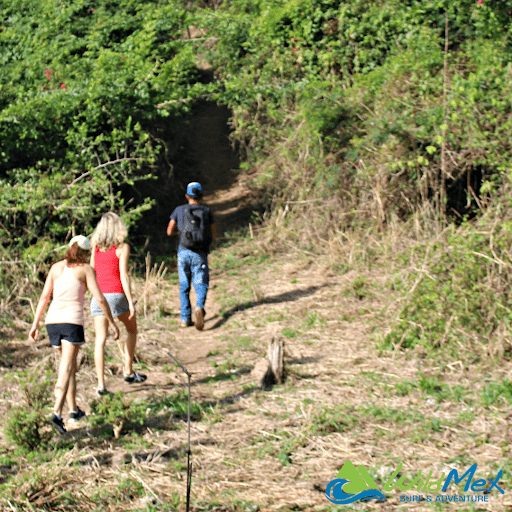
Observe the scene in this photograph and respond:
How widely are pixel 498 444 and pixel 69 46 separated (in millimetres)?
10231

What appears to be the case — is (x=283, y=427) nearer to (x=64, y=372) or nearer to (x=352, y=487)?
(x=352, y=487)

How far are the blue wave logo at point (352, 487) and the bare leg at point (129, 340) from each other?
255 cm

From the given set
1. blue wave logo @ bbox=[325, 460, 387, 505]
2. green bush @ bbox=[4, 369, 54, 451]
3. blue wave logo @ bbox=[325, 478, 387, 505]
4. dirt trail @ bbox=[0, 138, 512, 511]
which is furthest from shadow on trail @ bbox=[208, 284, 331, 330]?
blue wave logo @ bbox=[325, 478, 387, 505]

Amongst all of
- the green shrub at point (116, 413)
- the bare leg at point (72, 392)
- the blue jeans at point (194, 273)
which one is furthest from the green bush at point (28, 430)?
the blue jeans at point (194, 273)

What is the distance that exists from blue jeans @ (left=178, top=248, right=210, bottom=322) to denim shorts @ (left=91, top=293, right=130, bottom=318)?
197cm

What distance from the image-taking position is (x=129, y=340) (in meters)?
6.41

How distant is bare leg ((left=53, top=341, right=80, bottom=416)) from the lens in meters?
5.42

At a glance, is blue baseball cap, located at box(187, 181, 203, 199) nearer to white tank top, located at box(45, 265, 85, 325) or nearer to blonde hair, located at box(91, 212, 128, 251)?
blonde hair, located at box(91, 212, 128, 251)

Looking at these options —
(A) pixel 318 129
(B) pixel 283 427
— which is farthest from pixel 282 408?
(A) pixel 318 129

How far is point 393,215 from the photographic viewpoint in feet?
31.3

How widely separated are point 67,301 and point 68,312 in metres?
0.09

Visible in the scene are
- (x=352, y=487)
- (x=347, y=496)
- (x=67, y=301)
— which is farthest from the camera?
(x=67, y=301)

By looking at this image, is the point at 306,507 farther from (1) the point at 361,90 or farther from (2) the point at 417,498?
(1) the point at 361,90

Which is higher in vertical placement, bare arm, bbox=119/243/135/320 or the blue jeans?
bare arm, bbox=119/243/135/320
